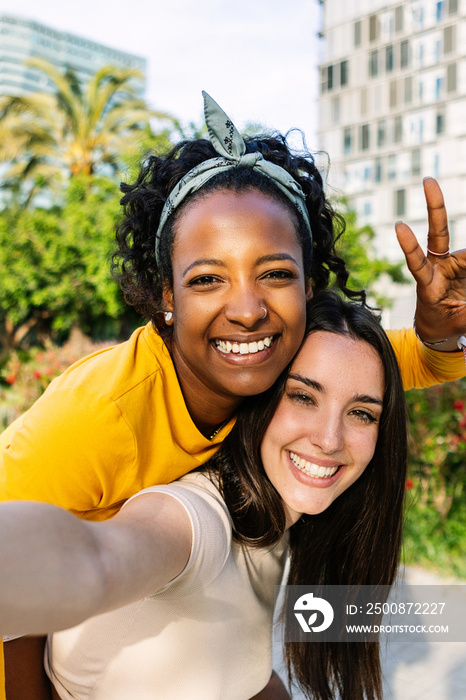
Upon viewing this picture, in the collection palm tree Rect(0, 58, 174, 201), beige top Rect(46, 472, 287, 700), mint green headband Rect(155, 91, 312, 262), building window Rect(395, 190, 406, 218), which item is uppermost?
building window Rect(395, 190, 406, 218)

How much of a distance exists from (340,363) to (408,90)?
40608 millimetres

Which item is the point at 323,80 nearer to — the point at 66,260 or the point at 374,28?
the point at 374,28

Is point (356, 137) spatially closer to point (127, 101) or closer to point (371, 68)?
point (371, 68)

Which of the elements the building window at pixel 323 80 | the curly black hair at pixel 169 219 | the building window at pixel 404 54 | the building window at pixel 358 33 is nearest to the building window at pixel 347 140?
the building window at pixel 323 80

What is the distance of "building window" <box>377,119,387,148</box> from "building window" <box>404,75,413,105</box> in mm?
1759

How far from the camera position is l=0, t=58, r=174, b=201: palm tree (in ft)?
52.2

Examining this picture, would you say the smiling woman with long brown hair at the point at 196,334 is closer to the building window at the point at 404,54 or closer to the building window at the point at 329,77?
the building window at the point at 404,54

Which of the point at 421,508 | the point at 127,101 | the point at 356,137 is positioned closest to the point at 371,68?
the point at 356,137

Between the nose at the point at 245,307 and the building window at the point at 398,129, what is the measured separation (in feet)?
130

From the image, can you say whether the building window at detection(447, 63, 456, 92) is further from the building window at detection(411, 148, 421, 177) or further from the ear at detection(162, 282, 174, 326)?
the ear at detection(162, 282, 174, 326)

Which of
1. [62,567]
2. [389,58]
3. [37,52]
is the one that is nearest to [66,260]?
[62,567]

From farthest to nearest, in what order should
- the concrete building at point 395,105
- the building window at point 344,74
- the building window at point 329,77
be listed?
the building window at point 329,77, the building window at point 344,74, the concrete building at point 395,105

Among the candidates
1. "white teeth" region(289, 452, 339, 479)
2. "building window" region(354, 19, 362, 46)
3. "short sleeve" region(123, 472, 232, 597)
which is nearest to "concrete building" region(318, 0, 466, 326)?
"building window" region(354, 19, 362, 46)

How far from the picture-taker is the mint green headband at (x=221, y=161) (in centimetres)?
212
